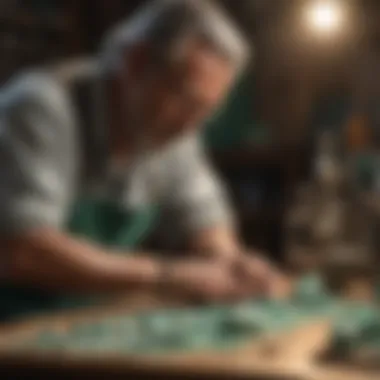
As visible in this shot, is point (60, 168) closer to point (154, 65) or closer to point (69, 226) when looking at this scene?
point (69, 226)

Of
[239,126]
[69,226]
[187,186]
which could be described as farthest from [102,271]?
[239,126]

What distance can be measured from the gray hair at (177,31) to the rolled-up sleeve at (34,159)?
0.11 meters

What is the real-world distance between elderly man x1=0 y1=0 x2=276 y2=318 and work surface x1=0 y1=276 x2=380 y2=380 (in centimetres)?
4

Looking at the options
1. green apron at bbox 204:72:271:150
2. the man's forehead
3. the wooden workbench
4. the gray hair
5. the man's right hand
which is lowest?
the wooden workbench

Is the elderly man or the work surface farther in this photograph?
the elderly man

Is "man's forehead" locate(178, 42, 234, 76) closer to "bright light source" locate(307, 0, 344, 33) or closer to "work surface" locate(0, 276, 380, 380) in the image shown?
"bright light source" locate(307, 0, 344, 33)

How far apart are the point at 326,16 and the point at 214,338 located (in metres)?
0.51

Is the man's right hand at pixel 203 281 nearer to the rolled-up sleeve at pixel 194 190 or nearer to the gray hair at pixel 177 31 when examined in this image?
the rolled-up sleeve at pixel 194 190

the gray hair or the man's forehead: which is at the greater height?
the gray hair

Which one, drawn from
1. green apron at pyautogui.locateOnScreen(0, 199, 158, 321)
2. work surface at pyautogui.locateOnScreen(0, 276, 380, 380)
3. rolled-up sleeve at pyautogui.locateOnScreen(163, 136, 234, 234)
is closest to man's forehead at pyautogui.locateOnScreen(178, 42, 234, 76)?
rolled-up sleeve at pyautogui.locateOnScreen(163, 136, 234, 234)

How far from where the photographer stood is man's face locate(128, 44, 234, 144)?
1.54 m

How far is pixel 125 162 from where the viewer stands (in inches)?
62.0

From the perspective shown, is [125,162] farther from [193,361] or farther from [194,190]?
[193,361]

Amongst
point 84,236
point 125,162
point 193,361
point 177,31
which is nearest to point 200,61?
point 177,31
